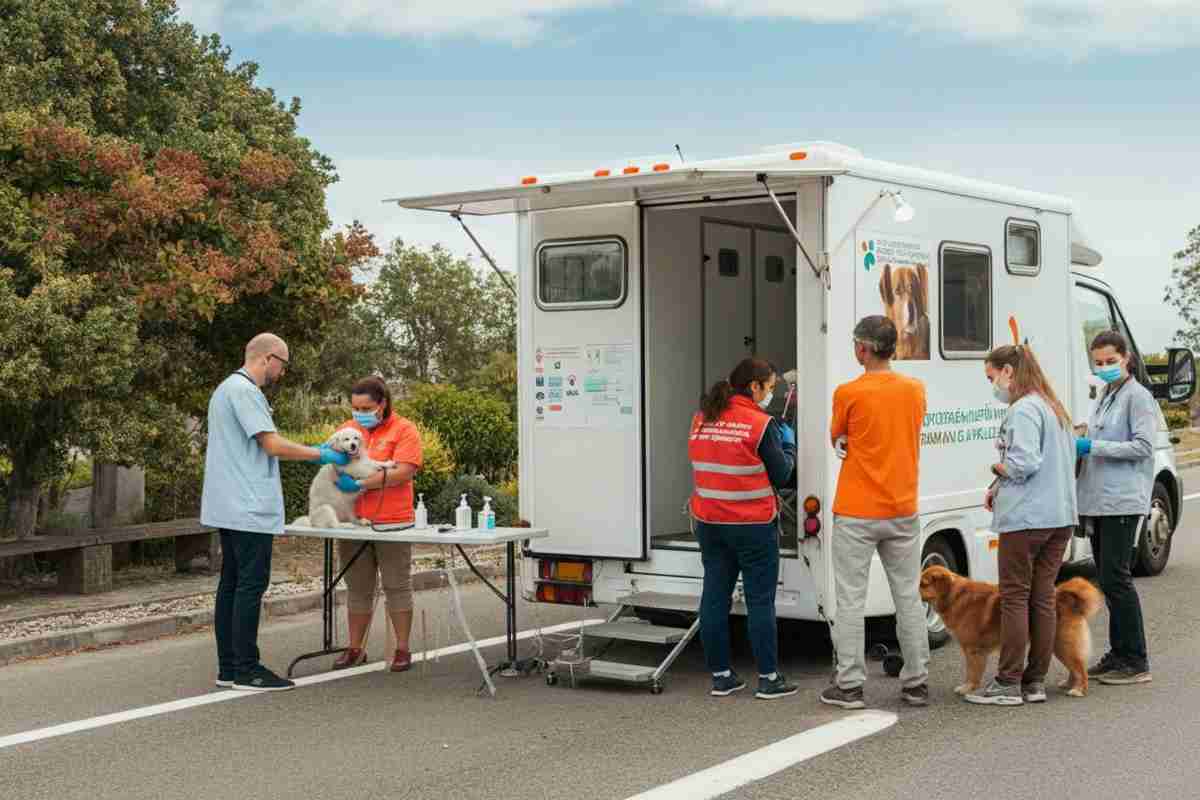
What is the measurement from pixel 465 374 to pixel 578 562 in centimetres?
1869

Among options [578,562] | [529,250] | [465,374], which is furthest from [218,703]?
[465,374]

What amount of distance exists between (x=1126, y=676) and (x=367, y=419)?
437 cm

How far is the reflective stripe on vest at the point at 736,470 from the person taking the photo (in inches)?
291

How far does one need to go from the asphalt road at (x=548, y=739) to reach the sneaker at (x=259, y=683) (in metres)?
0.11

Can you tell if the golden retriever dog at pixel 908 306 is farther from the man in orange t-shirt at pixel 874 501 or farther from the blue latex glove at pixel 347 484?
the blue latex glove at pixel 347 484

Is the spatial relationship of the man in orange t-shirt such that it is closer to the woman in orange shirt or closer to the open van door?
the open van door

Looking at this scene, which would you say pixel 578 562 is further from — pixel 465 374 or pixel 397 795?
pixel 465 374

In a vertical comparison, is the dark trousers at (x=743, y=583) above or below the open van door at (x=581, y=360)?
below

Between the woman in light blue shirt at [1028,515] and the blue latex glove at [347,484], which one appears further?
the blue latex glove at [347,484]

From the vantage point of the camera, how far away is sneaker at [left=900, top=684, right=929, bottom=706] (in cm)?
732

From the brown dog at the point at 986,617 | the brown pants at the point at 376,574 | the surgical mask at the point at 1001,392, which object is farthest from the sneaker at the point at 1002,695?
the brown pants at the point at 376,574

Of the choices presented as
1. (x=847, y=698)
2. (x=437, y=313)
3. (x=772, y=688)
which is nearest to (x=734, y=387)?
(x=772, y=688)

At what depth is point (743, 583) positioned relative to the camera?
24.8 ft

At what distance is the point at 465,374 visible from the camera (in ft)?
88.6
